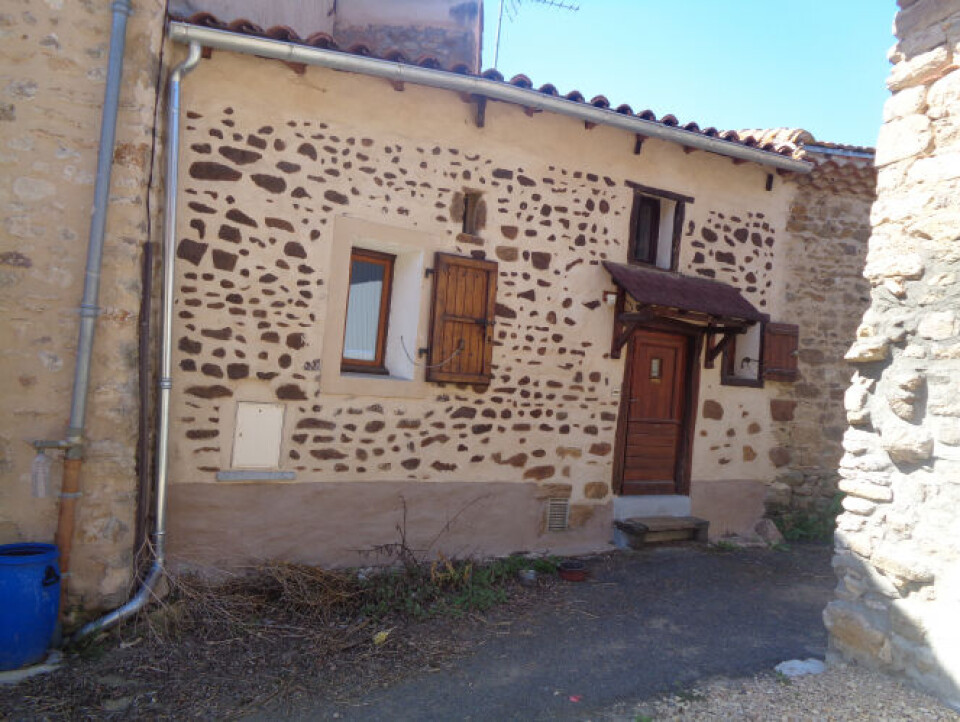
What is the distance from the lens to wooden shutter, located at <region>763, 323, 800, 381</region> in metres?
7.32

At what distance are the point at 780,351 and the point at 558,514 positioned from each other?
3038 mm

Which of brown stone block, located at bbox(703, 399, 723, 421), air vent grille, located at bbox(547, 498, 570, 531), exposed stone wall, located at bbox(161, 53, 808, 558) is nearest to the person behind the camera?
exposed stone wall, located at bbox(161, 53, 808, 558)

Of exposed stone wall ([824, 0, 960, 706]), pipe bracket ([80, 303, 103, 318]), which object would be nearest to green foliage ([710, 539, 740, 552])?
exposed stone wall ([824, 0, 960, 706])

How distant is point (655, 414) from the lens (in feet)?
22.9

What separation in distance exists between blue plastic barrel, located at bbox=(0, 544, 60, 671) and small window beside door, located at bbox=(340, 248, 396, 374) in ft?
7.98

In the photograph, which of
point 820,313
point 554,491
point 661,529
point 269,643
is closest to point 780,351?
point 820,313

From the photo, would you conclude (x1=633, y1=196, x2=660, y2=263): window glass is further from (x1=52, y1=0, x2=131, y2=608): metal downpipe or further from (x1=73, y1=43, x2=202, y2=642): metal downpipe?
(x1=52, y1=0, x2=131, y2=608): metal downpipe

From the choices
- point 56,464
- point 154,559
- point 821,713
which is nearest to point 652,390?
point 821,713

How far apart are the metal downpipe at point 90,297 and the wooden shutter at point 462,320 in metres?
2.40

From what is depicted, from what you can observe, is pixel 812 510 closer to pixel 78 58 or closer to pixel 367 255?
pixel 367 255

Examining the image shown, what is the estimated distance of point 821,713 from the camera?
10.3ft

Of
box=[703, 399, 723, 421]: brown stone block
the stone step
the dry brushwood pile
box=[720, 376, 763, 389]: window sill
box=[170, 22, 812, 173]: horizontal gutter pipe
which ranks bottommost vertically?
the dry brushwood pile

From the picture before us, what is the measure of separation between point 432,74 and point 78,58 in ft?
7.58

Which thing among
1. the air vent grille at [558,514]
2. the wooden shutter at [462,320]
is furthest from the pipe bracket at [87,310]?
the air vent grille at [558,514]
